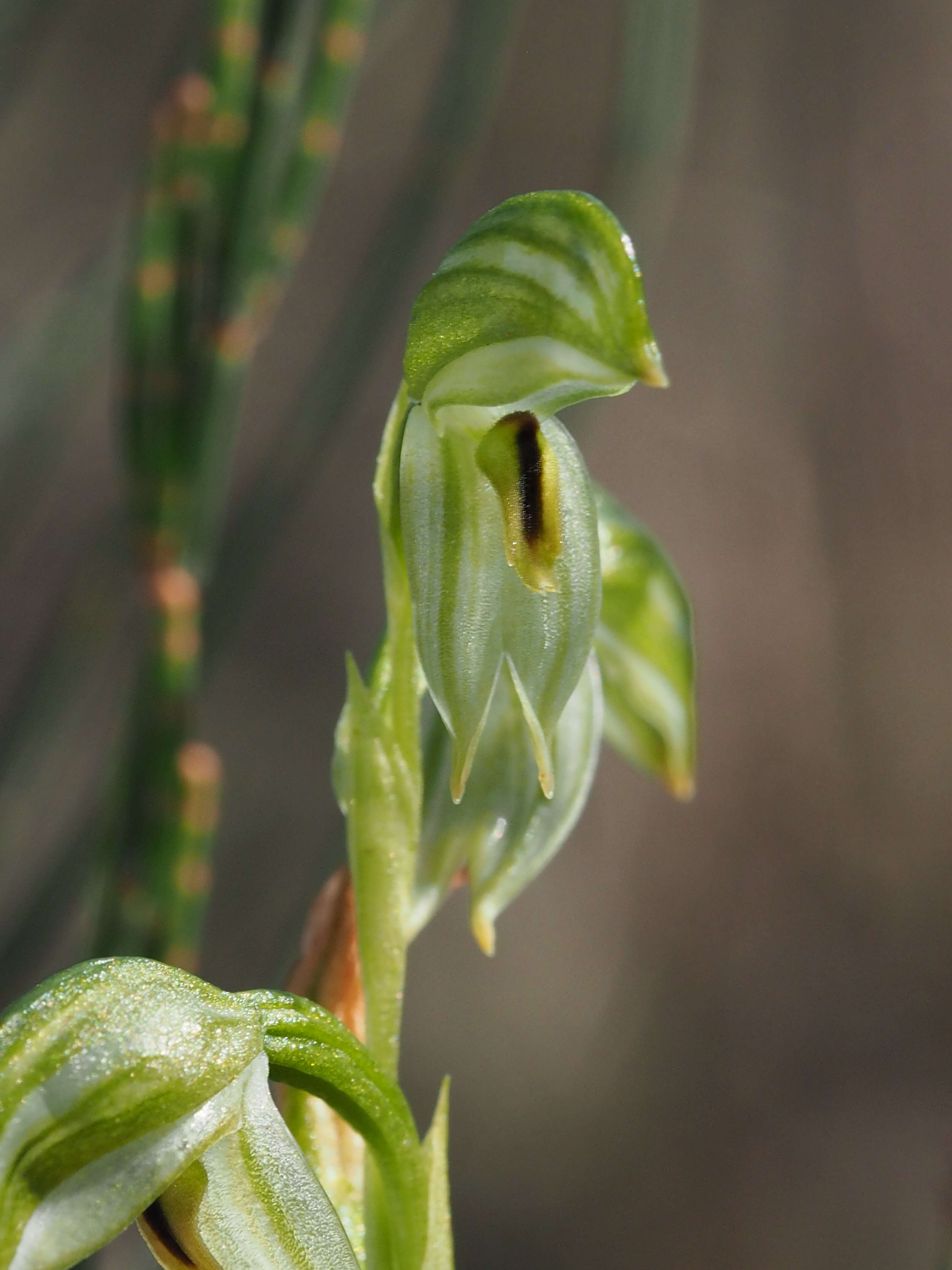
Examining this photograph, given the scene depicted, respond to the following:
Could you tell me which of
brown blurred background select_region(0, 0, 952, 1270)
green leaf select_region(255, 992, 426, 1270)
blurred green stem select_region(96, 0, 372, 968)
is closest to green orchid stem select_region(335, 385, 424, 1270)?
green leaf select_region(255, 992, 426, 1270)

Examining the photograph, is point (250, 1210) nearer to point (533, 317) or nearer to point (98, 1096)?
point (98, 1096)

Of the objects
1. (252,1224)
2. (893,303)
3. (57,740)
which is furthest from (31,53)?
(252,1224)

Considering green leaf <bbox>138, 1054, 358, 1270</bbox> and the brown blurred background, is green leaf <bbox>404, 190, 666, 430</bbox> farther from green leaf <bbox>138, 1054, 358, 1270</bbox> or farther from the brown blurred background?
the brown blurred background

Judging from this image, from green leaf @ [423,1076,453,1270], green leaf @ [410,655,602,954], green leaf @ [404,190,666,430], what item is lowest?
green leaf @ [423,1076,453,1270]

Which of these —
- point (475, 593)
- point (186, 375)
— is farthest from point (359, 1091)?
point (186, 375)

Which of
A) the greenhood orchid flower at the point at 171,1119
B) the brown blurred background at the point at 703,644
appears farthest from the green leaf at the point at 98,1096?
the brown blurred background at the point at 703,644

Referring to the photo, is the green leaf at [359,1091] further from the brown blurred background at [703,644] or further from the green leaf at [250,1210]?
the brown blurred background at [703,644]
